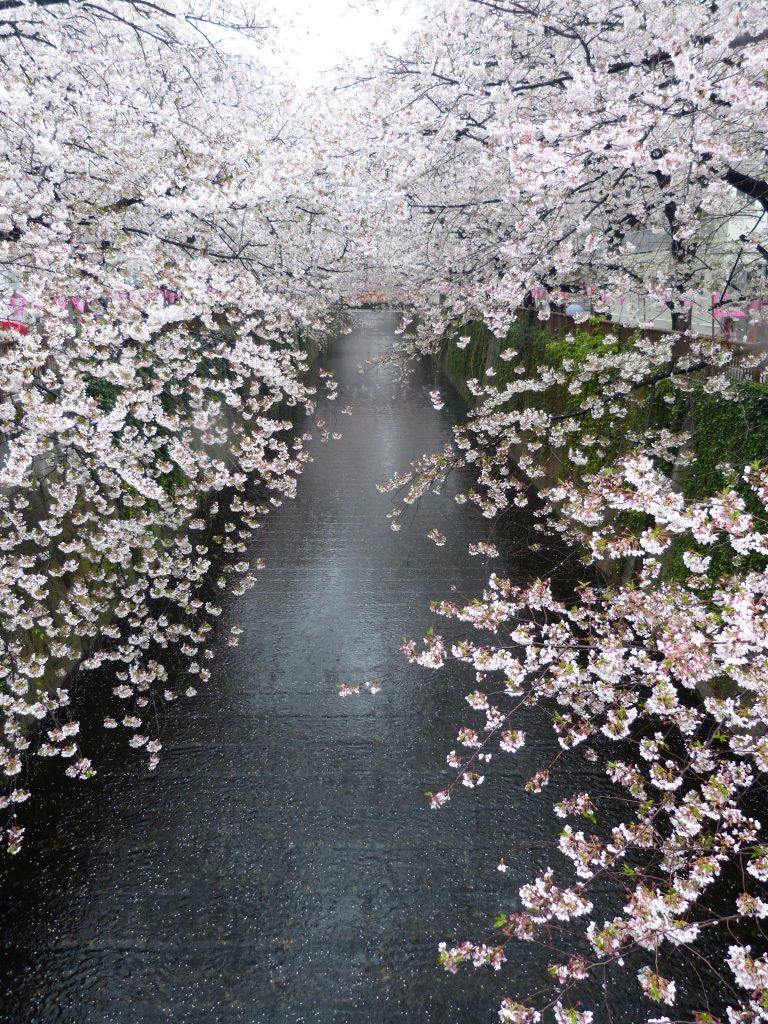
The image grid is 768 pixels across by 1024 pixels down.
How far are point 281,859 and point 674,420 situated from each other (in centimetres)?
667

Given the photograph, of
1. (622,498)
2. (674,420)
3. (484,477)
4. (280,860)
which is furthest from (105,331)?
(674,420)

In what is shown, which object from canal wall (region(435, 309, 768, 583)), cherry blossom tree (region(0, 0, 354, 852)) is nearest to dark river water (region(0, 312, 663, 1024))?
cherry blossom tree (region(0, 0, 354, 852))

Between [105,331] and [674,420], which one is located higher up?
[105,331]

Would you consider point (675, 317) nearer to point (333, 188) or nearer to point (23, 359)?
point (333, 188)

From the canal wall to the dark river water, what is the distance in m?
3.33

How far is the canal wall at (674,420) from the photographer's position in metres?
5.76

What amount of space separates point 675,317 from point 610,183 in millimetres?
2040

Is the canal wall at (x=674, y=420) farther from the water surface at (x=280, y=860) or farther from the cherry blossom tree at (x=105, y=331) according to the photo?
the cherry blossom tree at (x=105, y=331)

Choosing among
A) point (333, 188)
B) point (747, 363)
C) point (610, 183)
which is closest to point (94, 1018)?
point (747, 363)

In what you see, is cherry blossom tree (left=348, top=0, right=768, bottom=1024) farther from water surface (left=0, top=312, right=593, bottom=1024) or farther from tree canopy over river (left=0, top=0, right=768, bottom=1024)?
water surface (left=0, top=312, right=593, bottom=1024)

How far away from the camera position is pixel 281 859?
15.4 ft

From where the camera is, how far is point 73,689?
254 inches

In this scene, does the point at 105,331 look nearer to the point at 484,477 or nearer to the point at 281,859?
the point at 281,859

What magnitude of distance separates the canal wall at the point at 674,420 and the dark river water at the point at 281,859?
333cm
